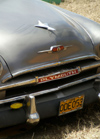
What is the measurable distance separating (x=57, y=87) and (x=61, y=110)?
0.77 feet

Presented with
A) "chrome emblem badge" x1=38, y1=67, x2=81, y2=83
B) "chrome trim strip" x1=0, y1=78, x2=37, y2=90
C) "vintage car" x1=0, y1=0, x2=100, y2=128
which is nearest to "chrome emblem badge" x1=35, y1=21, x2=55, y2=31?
"vintage car" x1=0, y1=0, x2=100, y2=128

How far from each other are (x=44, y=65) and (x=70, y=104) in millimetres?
494

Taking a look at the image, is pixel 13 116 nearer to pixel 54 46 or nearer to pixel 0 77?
pixel 0 77

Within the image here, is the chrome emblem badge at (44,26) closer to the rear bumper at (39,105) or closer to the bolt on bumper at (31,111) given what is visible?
the rear bumper at (39,105)

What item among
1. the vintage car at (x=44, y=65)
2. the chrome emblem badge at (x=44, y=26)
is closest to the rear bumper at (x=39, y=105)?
the vintage car at (x=44, y=65)

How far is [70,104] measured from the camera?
2486mm

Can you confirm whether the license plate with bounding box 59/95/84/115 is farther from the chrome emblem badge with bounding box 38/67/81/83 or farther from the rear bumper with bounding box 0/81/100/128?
Result: the chrome emblem badge with bounding box 38/67/81/83

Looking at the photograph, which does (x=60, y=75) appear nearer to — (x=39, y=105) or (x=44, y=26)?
(x=39, y=105)

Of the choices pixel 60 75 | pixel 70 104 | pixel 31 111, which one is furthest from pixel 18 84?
pixel 70 104

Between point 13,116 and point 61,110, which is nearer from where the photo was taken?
point 13,116

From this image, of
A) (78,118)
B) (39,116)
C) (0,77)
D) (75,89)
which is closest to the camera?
(0,77)

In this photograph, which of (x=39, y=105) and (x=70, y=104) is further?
(x=70, y=104)

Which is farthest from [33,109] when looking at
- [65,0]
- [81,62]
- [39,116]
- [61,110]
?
[65,0]

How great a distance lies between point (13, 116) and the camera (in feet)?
7.38
